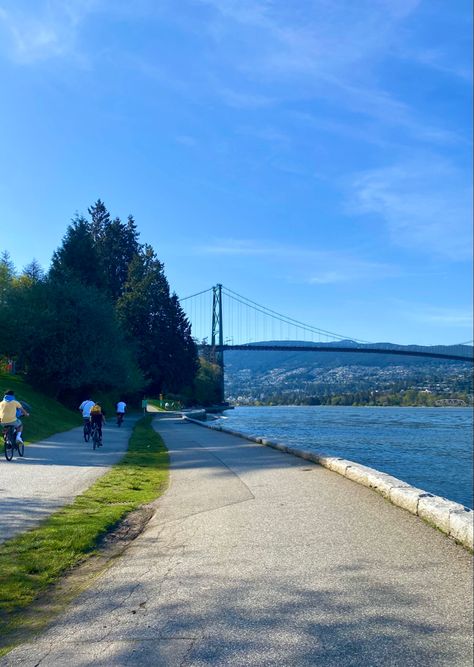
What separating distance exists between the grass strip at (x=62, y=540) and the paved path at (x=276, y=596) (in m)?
0.43

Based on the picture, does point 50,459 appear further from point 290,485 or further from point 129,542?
point 129,542

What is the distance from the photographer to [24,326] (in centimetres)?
3628

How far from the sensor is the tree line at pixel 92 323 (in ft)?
122

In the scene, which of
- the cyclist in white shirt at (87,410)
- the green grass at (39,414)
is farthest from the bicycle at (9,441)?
the cyclist in white shirt at (87,410)

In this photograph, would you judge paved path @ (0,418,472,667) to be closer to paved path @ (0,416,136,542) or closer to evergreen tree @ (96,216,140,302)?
paved path @ (0,416,136,542)

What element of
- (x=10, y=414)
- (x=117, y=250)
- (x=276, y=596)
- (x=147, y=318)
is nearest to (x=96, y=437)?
(x=10, y=414)

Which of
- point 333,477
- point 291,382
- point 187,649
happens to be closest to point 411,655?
point 187,649

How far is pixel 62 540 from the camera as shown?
6.49 m

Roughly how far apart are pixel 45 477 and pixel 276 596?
767 centimetres

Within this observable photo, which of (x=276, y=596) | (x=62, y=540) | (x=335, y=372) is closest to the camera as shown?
(x=276, y=596)

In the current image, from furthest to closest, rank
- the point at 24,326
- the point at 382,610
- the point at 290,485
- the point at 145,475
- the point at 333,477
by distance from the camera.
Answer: the point at 24,326 < the point at 145,475 < the point at 333,477 < the point at 290,485 < the point at 382,610

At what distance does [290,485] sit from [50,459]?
6907 mm

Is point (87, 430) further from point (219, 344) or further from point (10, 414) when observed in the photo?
point (219, 344)

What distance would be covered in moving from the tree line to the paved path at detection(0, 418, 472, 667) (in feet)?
99.1
